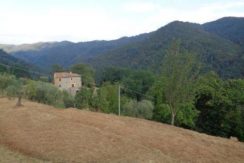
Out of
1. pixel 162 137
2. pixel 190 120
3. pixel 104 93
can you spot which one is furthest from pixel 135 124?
pixel 104 93

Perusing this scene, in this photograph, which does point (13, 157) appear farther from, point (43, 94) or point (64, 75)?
point (64, 75)

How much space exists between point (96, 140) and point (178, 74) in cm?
1191

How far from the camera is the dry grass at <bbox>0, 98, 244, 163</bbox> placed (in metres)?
15.0

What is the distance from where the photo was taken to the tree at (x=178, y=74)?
2692 centimetres

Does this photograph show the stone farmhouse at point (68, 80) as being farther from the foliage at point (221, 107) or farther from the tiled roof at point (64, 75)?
the foliage at point (221, 107)

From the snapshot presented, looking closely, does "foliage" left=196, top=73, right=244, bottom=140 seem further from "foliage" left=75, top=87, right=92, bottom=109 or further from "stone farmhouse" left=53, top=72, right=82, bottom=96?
"stone farmhouse" left=53, top=72, right=82, bottom=96

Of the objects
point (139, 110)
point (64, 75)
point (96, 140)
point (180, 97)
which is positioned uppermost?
point (180, 97)

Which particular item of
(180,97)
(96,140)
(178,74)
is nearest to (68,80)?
(180,97)

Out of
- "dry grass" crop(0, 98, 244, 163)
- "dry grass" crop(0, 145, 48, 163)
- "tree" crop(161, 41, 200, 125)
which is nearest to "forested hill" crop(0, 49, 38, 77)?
"tree" crop(161, 41, 200, 125)

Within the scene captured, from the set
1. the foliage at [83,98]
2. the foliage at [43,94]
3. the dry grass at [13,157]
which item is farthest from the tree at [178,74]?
the foliage at [83,98]

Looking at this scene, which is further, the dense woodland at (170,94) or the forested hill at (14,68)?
the forested hill at (14,68)

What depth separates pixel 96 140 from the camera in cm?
1645

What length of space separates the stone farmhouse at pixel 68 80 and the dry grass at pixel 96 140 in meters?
83.7

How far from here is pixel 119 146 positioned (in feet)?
52.6
